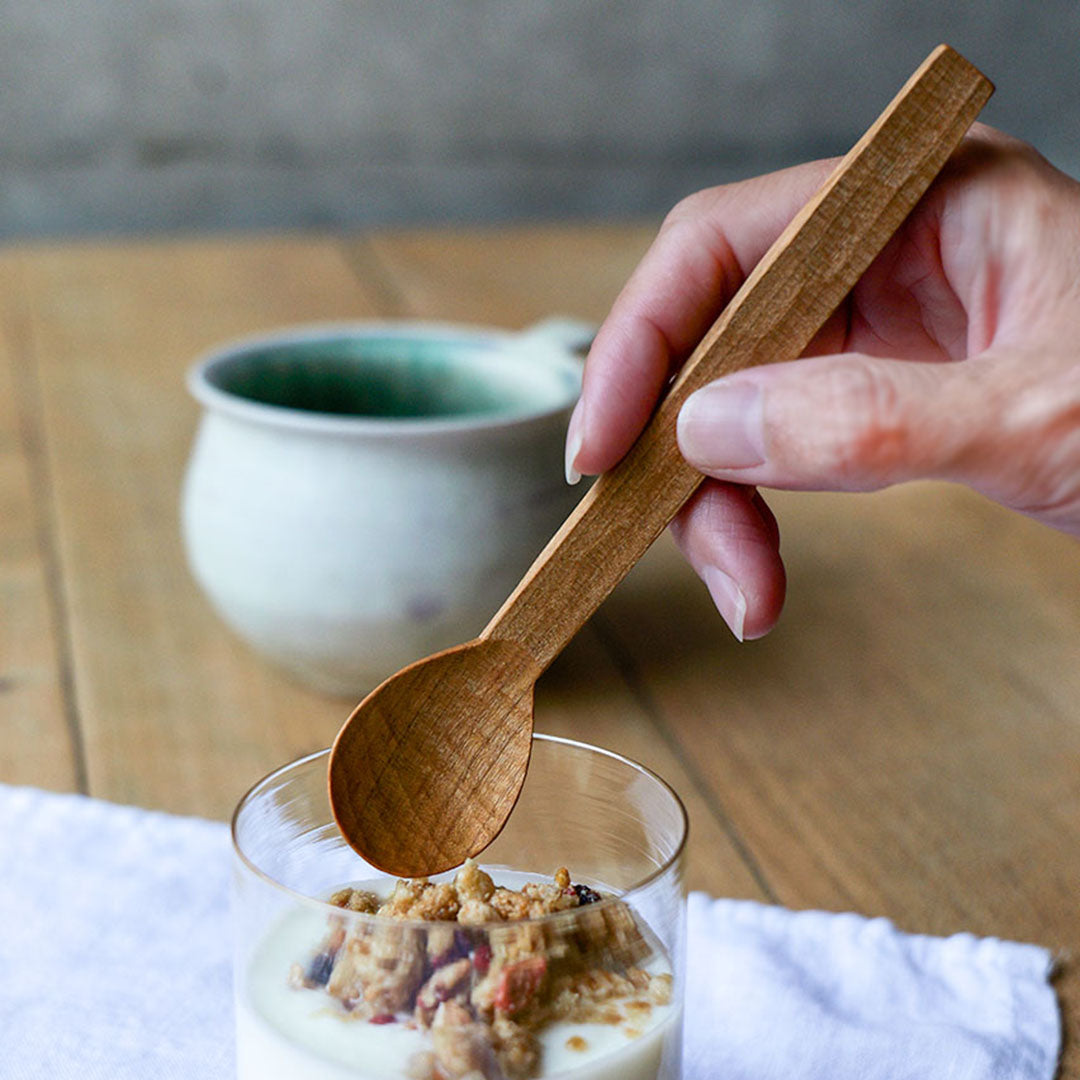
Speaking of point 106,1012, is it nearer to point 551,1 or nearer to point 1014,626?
point 1014,626

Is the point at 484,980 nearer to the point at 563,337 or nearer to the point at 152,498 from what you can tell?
the point at 563,337

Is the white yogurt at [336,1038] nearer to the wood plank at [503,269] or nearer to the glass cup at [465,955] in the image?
the glass cup at [465,955]

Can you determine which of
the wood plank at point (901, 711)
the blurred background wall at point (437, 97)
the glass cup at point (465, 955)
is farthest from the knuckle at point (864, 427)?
the blurred background wall at point (437, 97)

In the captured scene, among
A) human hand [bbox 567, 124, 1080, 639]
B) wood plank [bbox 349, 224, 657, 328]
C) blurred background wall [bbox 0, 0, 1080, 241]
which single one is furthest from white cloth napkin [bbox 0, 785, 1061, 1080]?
blurred background wall [bbox 0, 0, 1080, 241]

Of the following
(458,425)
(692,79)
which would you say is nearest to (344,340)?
(458,425)

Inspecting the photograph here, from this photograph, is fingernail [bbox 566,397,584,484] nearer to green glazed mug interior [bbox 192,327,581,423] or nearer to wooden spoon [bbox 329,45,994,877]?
wooden spoon [bbox 329,45,994,877]

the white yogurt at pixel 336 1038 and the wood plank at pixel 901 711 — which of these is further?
the wood plank at pixel 901 711
